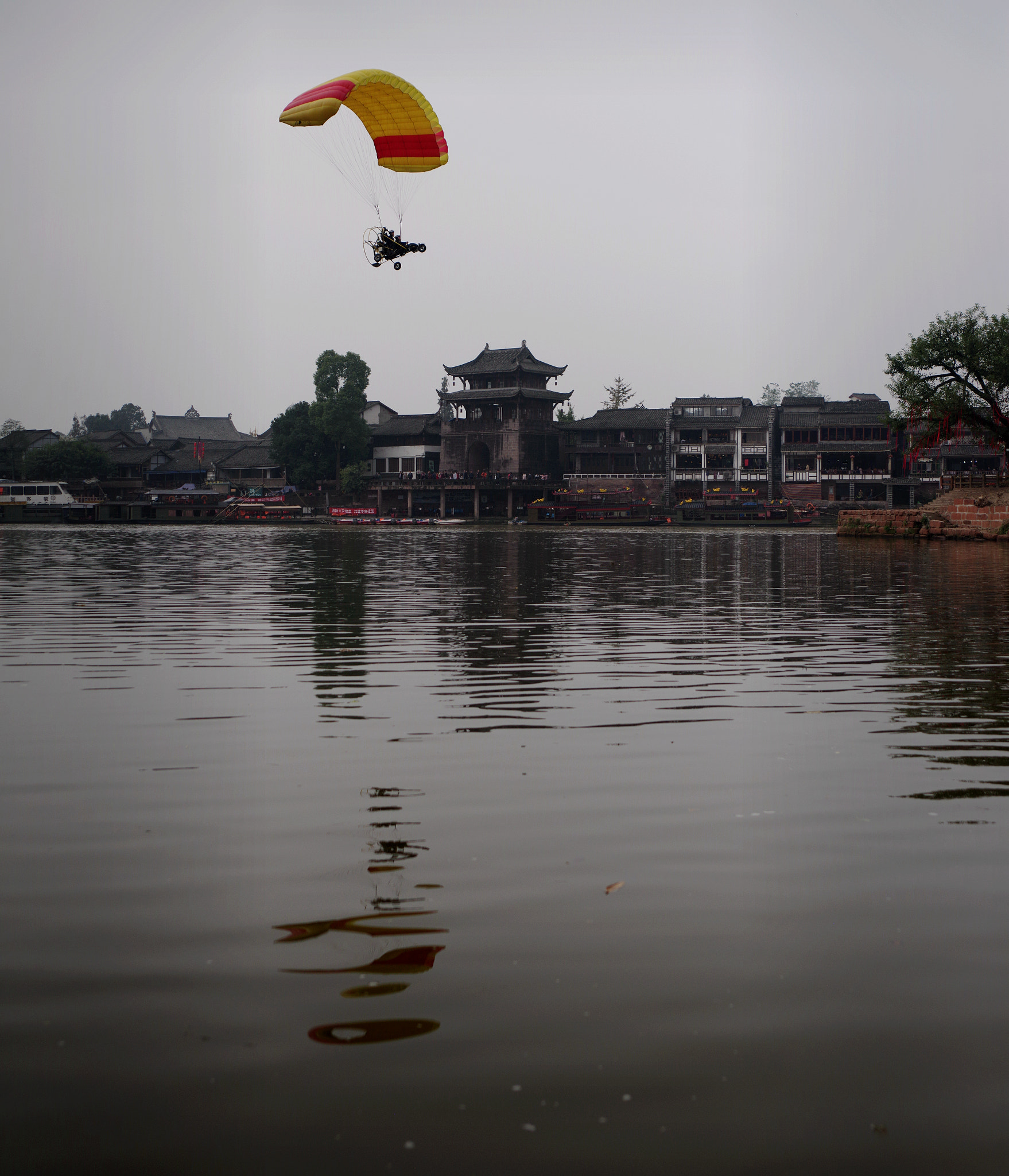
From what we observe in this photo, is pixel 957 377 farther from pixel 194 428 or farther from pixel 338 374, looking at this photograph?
pixel 194 428

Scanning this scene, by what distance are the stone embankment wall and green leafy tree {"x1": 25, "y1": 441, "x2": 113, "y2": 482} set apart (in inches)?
2469

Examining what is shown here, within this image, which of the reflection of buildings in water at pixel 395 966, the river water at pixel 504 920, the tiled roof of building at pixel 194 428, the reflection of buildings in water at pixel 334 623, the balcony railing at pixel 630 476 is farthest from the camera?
the tiled roof of building at pixel 194 428

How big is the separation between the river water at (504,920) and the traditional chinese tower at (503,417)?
2899 inches

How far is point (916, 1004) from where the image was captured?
9.96 ft

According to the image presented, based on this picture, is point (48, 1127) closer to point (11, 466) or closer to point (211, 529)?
point (211, 529)

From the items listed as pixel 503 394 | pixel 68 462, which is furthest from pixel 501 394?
pixel 68 462

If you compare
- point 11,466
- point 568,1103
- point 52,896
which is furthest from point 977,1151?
point 11,466

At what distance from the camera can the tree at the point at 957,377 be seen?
4438 centimetres

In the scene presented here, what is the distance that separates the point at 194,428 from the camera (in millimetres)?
111000

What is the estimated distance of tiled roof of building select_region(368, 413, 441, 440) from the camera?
86.9 meters

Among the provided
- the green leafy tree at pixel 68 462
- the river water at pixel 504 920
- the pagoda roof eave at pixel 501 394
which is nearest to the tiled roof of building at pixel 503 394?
the pagoda roof eave at pixel 501 394

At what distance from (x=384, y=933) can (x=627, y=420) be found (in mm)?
79482

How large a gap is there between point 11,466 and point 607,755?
9970cm

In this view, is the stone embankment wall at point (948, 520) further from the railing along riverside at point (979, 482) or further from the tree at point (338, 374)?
the tree at point (338, 374)
